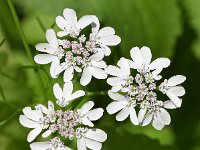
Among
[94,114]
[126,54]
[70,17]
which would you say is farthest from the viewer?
[126,54]

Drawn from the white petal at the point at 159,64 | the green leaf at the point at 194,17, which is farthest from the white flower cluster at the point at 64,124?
the green leaf at the point at 194,17

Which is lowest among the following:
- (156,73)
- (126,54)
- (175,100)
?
(126,54)

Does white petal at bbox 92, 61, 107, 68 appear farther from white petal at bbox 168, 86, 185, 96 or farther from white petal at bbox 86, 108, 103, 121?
white petal at bbox 168, 86, 185, 96

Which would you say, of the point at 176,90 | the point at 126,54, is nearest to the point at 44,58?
the point at 176,90

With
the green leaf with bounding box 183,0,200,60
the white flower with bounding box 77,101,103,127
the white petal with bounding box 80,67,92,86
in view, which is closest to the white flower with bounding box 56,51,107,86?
the white petal with bounding box 80,67,92,86

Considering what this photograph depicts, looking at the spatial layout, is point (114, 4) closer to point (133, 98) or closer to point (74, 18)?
point (74, 18)

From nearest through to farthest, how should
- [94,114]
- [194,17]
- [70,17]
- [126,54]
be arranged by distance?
1. [94,114]
2. [70,17]
3. [126,54]
4. [194,17]

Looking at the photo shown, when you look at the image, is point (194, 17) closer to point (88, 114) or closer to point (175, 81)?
point (175, 81)
